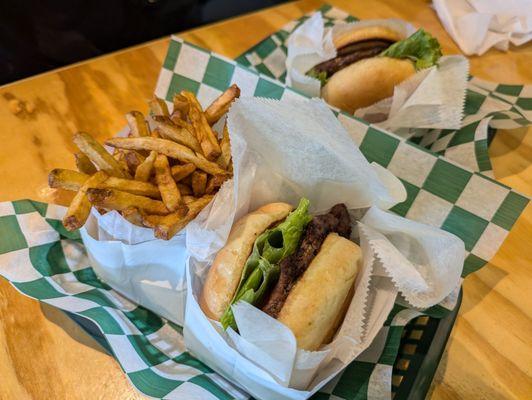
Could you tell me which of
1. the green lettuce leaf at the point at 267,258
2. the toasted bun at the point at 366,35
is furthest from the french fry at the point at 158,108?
the toasted bun at the point at 366,35

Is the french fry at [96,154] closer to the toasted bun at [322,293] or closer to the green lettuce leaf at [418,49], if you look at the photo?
the toasted bun at [322,293]

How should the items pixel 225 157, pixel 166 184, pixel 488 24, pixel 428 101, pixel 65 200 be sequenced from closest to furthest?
pixel 166 184 → pixel 225 157 → pixel 65 200 → pixel 428 101 → pixel 488 24

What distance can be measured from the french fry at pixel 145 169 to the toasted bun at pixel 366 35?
103cm

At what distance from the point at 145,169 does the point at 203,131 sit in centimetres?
20

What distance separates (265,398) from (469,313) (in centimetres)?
71

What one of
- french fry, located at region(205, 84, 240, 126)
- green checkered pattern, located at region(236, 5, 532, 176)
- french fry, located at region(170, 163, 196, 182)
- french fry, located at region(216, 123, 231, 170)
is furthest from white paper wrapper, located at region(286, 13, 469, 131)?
french fry, located at region(170, 163, 196, 182)

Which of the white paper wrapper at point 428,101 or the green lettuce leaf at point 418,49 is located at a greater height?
the green lettuce leaf at point 418,49

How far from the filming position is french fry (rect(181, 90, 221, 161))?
46.4 inches

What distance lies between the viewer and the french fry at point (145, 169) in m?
1.12

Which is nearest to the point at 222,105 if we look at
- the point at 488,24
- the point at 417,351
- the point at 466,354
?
the point at 417,351

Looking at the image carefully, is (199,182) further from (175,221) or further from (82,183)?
(82,183)

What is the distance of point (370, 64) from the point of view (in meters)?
1.68

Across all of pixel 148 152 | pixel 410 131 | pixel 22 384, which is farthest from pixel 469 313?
pixel 22 384

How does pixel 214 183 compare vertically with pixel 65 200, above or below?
above
